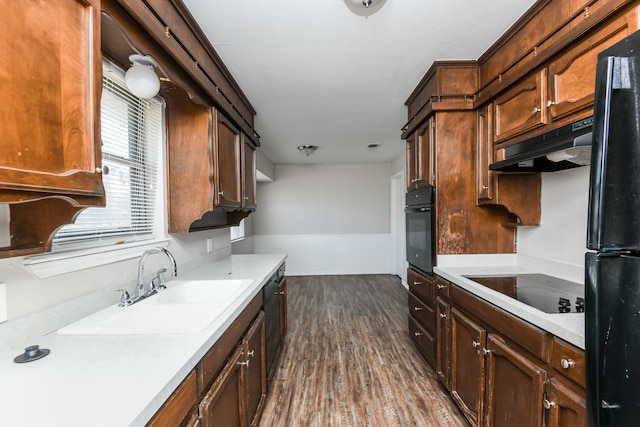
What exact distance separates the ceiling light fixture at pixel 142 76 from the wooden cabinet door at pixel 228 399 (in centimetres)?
130

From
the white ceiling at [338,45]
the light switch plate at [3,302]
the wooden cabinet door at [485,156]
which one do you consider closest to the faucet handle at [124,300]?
the light switch plate at [3,302]

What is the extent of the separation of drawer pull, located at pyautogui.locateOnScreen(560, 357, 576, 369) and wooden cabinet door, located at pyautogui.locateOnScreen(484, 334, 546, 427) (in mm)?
118

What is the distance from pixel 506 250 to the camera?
219 centimetres

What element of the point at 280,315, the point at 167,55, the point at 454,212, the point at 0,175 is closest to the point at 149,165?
the point at 167,55

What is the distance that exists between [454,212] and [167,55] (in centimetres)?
212

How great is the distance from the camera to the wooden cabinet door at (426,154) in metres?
2.17

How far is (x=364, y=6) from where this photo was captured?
55.7 inches

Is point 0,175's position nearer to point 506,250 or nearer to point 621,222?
point 621,222

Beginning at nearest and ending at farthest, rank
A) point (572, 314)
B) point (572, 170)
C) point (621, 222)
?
point (621, 222), point (572, 314), point (572, 170)

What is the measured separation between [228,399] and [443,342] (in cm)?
156

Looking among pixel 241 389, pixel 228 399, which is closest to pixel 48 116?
pixel 228 399

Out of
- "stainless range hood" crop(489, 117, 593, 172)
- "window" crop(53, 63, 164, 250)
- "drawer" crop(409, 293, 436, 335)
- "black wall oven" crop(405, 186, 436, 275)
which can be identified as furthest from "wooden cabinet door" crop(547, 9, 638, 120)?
"window" crop(53, 63, 164, 250)

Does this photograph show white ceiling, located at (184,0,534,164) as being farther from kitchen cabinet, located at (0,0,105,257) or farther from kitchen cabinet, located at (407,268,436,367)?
kitchen cabinet, located at (407,268,436,367)

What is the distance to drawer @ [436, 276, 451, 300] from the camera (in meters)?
1.95
